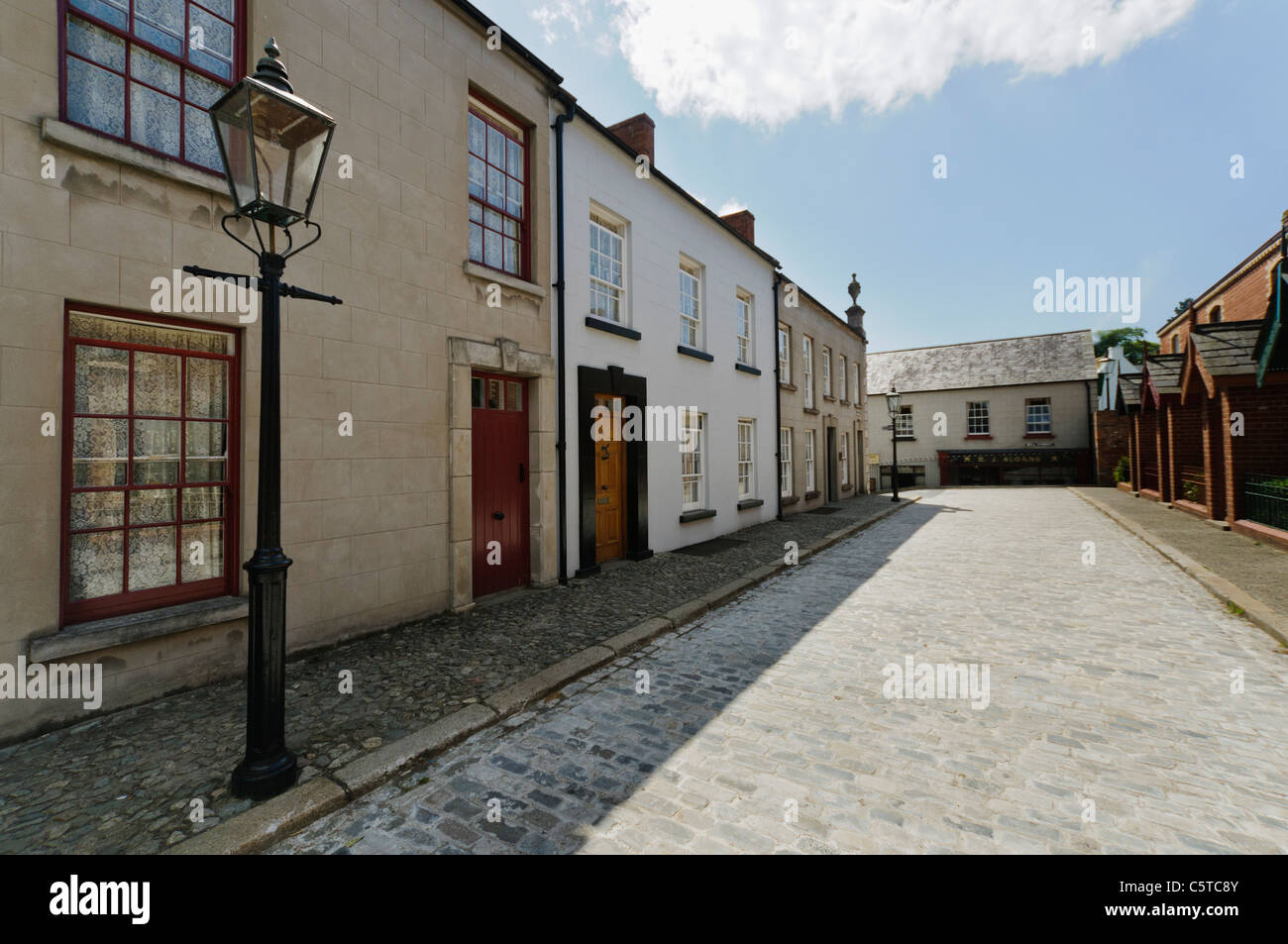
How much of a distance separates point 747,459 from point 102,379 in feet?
40.2

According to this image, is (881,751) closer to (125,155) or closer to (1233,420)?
(125,155)

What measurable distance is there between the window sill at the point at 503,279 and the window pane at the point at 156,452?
3.49 m

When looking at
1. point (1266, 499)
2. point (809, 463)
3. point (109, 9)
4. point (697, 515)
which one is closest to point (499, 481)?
point (697, 515)

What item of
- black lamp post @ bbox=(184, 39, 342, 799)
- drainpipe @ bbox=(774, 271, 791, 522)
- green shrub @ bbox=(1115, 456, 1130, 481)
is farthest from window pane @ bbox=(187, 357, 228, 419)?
green shrub @ bbox=(1115, 456, 1130, 481)

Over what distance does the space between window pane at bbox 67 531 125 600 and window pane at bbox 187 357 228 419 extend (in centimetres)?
112

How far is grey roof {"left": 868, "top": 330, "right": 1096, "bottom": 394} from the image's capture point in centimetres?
3209

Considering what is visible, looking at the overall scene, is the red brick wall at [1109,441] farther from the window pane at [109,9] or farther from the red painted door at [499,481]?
the window pane at [109,9]

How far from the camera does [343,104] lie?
5480mm

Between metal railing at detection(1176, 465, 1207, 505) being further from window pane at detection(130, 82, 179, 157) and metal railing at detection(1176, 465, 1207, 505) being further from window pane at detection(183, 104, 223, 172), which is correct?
window pane at detection(130, 82, 179, 157)

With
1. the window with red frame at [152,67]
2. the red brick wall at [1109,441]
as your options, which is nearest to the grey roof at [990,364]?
the red brick wall at [1109,441]

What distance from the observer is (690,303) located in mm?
11984

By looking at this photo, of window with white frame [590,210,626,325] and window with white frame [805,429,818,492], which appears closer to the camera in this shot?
window with white frame [590,210,626,325]
